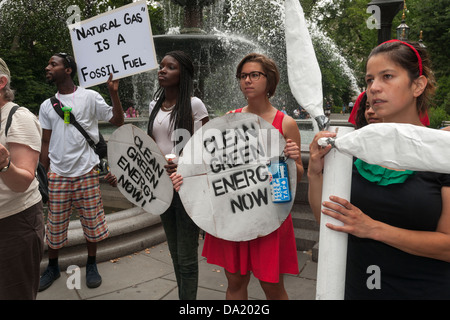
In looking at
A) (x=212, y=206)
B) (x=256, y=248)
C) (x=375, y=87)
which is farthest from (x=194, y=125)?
(x=375, y=87)

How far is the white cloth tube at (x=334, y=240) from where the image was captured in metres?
1.20

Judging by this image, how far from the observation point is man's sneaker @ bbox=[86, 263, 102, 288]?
3316mm

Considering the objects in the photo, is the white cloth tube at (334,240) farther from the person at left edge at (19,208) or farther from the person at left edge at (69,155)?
the person at left edge at (69,155)

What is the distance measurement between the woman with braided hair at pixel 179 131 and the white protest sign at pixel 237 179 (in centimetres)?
37

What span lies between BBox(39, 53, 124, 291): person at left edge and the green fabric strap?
2221 millimetres

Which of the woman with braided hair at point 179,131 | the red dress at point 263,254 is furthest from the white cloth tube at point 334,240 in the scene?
the woman with braided hair at point 179,131

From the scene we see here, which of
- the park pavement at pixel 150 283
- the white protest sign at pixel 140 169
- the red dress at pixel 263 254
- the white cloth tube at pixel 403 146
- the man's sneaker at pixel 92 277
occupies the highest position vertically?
the white cloth tube at pixel 403 146

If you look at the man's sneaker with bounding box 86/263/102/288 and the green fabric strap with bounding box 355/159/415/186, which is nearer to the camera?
the green fabric strap with bounding box 355/159/415/186

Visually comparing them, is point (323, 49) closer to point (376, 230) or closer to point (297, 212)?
point (297, 212)

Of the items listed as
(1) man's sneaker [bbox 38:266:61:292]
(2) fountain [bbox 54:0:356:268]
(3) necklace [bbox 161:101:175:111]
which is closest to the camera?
(3) necklace [bbox 161:101:175:111]

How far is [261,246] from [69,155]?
1931 millimetres

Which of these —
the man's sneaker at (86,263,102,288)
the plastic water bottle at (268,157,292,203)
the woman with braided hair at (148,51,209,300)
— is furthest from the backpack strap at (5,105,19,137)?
the man's sneaker at (86,263,102,288)

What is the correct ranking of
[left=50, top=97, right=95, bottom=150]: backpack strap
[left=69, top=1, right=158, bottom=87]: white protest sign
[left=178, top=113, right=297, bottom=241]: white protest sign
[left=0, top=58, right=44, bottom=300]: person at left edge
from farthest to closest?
[left=50, top=97, right=95, bottom=150]: backpack strap, [left=69, top=1, right=158, bottom=87]: white protest sign, [left=178, top=113, right=297, bottom=241]: white protest sign, [left=0, top=58, right=44, bottom=300]: person at left edge

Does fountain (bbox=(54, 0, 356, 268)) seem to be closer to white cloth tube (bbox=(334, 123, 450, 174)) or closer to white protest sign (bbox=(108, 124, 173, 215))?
white protest sign (bbox=(108, 124, 173, 215))
